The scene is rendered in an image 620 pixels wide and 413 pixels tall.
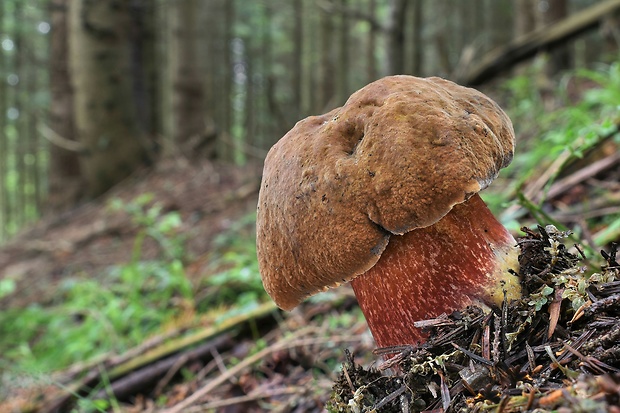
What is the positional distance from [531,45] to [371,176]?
5.09m

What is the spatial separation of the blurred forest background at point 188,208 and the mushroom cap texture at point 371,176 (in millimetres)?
627

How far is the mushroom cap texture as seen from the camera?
1118 mm

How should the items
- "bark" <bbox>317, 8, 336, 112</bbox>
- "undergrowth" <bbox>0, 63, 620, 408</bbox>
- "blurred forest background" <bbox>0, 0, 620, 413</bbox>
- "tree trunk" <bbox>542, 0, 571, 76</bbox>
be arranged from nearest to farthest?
"blurred forest background" <bbox>0, 0, 620, 413</bbox>
"undergrowth" <bbox>0, 63, 620, 408</bbox>
"tree trunk" <bbox>542, 0, 571, 76</bbox>
"bark" <bbox>317, 8, 336, 112</bbox>

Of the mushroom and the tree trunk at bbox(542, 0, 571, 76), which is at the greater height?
the tree trunk at bbox(542, 0, 571, 76)

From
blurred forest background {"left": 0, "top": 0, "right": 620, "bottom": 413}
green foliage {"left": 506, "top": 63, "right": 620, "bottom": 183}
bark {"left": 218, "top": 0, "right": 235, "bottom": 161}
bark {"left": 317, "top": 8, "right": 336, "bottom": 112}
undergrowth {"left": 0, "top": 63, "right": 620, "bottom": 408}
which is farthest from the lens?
bark {"left": 218, "top": 0, "right": 235, "bottom": 161}

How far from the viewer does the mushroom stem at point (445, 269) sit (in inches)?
49.1

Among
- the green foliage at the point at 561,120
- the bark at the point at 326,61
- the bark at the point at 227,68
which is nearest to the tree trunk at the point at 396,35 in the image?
the green foliage at the point at 561,120

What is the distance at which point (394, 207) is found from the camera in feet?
3.68

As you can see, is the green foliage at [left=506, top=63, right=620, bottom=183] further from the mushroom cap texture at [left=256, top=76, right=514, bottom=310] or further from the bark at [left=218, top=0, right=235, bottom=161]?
the bark at [left=218, top=0, right=235, bottom=161]

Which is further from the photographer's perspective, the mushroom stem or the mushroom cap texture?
the mushroom stem

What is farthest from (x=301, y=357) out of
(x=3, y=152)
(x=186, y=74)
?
(x=3, y=152)

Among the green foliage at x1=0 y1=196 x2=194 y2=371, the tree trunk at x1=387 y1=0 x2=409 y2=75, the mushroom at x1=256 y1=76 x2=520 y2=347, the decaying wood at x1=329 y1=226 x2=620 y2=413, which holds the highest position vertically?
the tree trunk at x1=387 y1=0 x2=409 y2=75

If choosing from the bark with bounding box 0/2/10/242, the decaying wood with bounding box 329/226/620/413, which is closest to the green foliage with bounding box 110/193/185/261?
the decaying wood with bounding box 329/226/620/413

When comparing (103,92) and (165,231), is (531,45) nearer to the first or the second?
(165,231)
